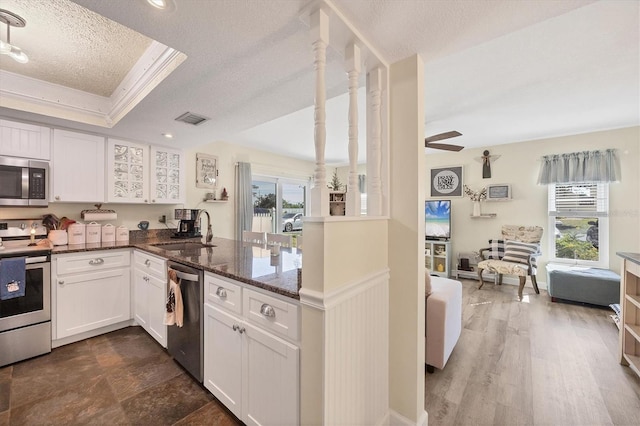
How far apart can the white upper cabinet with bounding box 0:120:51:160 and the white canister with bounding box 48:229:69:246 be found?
73 cm

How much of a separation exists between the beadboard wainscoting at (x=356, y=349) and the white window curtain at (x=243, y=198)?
346cm

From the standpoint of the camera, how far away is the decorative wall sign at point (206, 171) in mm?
4062

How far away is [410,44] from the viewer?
1.41 meters

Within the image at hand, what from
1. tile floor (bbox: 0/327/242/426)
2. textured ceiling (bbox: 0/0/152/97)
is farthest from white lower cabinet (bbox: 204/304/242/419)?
textured ceiling (bbox: 0/0/152/97)

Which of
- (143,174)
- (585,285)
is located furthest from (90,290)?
(585,285)

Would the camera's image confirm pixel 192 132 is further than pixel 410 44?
Yes

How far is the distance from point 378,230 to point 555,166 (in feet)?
14.2

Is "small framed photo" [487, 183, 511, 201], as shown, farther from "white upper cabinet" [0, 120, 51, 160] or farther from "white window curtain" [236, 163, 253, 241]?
"white upper cabinet" [0, 120, 51, 160]

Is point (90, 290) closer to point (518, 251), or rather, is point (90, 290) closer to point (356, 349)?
point (356, 349)

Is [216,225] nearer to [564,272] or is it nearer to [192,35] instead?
[192,35]

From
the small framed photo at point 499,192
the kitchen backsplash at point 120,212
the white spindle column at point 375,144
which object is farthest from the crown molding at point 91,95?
the small framed photo at point 499,192

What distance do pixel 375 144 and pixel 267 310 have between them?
→ 109 centimetres

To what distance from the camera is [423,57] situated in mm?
1530

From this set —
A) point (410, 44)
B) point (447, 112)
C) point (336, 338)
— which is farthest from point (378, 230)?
point (447, 112)
